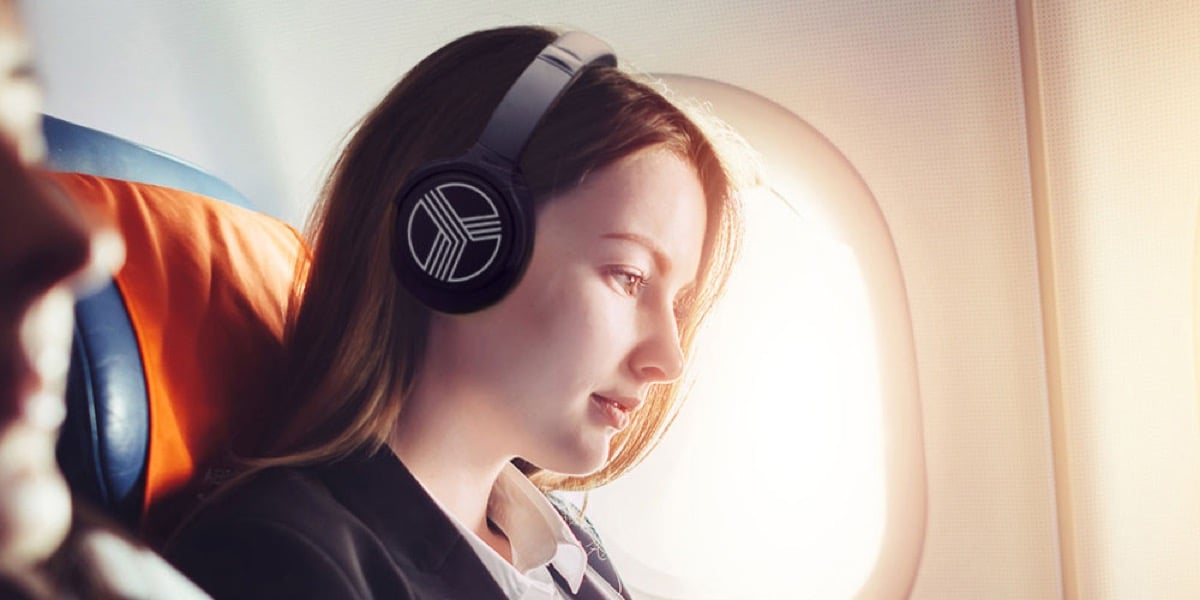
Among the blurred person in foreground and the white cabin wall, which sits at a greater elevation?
the white cabin wall

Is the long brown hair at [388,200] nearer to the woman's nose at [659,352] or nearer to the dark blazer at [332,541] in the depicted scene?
the dark blazer at [332,541]

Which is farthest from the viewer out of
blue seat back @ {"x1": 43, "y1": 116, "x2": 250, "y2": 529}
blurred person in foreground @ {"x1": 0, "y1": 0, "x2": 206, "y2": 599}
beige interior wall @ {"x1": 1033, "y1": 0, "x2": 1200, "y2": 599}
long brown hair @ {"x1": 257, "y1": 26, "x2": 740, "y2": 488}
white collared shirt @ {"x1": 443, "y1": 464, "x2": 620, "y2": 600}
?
beige interior wall @ {"x1": 1033, "y1": 0, "x2": 1200, "y2": 599}

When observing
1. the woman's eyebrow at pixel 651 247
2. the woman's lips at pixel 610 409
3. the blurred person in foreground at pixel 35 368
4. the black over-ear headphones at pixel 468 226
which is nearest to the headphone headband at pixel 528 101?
the black over-ear headphones at pixel 468 226

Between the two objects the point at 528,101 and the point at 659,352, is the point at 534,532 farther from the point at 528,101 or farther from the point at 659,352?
the point at 528,101

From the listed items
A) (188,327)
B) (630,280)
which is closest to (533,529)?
(630,280)

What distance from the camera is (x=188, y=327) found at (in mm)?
786

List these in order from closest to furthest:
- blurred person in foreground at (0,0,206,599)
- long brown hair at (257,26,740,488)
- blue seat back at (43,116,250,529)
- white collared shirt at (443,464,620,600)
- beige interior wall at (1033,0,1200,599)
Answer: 1. blurred person in foreground at (0,0,206,599)
2. blue seat back at (43,116,250,529)
3. long brown hair at (257,26,740,488)
4. white collared shirt at (443,464,620,600)
5. beige interior wall at (1033,0,1200,599)

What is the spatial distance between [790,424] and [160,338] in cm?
77

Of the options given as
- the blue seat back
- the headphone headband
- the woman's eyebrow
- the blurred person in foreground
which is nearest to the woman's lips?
the woman's eyebrow

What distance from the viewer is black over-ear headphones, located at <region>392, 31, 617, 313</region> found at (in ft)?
2.52

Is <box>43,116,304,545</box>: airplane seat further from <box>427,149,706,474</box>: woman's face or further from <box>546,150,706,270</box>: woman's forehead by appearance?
<box>546,150,706,270</box>: woman's forehead

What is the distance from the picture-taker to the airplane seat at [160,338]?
2.31 ft

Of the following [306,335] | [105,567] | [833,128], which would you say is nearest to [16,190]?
[105,567]

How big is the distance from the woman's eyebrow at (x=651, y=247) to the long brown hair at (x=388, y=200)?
6 cm
